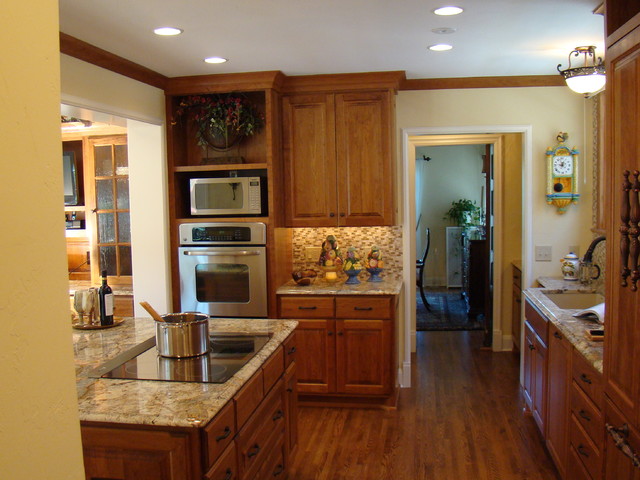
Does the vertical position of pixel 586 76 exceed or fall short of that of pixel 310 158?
it exceeds it

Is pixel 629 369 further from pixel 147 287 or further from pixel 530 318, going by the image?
pixel 147 287

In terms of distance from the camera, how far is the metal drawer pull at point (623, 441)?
6.40 feet

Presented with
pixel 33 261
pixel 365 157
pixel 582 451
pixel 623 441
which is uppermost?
pixel 365 157

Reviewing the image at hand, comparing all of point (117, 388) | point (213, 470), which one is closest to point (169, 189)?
point (117, 388)

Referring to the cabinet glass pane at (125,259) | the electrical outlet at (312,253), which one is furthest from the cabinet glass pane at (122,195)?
the electrical outlet at (312,253)

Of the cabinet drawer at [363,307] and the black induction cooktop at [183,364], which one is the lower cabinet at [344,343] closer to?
Answer: the cabinet drawer at [363,307]

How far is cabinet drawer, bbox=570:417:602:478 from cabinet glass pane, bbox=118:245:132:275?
3.84 m

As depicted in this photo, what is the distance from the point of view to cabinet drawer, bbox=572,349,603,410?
2.47 meters

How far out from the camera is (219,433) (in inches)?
80.3

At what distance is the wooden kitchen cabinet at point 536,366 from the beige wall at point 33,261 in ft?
10.5

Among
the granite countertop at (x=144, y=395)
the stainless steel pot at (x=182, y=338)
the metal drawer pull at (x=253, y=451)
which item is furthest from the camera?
the stainless steel pot at (x=182, y=338)

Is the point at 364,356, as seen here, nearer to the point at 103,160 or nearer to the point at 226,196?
the point at 226,196

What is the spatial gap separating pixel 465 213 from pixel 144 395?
773cm

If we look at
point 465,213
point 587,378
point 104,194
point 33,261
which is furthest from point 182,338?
point 465,213
